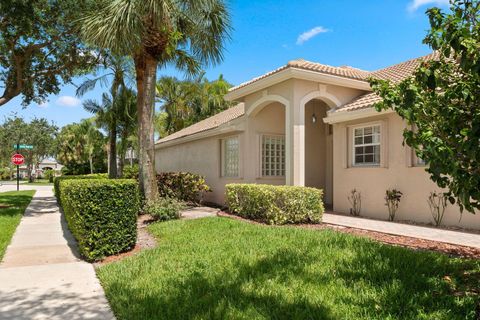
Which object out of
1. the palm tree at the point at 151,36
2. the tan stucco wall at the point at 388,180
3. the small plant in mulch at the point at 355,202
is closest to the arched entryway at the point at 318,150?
the tan stucco wall at the point at 388,180

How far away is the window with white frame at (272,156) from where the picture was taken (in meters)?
14.3

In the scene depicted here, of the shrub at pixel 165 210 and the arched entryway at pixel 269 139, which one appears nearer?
the shrub at pixel 165 210

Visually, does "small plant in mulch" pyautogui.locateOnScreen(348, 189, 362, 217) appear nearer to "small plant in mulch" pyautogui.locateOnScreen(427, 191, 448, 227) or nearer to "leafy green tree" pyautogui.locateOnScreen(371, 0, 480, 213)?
"small plant in mulch" pyautogui.locateOnScreen(427, 191, 448, 227)

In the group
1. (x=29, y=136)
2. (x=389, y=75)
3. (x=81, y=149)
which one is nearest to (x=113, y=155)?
(x=389, y=75)

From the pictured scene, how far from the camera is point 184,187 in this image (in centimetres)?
1530

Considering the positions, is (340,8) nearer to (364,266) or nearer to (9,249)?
(364,266)

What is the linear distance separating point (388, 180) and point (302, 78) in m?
3.96

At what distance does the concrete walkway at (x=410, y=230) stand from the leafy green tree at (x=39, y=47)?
36.2 feet

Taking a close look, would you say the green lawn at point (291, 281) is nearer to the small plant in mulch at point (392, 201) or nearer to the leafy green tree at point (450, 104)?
the leafy green tree at point (450, 104)

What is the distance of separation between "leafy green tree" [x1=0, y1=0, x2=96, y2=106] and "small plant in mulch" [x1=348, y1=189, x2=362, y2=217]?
1091 cm

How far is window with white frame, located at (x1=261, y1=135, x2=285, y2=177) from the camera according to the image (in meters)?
14.3

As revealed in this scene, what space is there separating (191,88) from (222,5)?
2284 centimetres

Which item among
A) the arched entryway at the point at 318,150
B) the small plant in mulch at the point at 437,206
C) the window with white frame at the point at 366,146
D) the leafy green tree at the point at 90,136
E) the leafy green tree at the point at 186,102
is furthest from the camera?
the leafy green tree at the point at 90,136

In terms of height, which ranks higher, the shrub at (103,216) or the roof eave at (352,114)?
the roof eave at (352,114)
